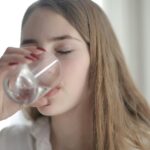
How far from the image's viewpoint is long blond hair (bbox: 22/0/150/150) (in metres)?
0.83

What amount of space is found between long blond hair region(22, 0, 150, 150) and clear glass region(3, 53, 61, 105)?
0.18 metres

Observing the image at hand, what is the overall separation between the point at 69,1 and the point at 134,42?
514mm

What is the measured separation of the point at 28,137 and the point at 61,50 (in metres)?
0.33

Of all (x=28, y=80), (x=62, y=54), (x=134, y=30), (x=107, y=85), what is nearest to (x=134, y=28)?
(x=134, y=30)

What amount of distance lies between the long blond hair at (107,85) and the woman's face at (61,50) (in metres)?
0.03

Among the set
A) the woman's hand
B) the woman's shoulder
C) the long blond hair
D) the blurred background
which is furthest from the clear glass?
the blurred background

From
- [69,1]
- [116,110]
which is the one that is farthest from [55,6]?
[116,110]

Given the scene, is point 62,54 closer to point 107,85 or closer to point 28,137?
point 107,85

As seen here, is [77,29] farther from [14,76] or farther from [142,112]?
[142,112]

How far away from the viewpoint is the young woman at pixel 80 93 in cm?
77

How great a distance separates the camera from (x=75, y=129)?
90 cm

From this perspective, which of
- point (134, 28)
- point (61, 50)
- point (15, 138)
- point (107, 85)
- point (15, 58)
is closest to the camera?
point (15, 58)

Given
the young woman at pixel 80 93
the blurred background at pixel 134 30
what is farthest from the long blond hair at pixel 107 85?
the blurred background at pixel 134 30

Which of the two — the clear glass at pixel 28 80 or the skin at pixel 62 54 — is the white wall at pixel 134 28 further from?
the clear glass at pixel 28 80
